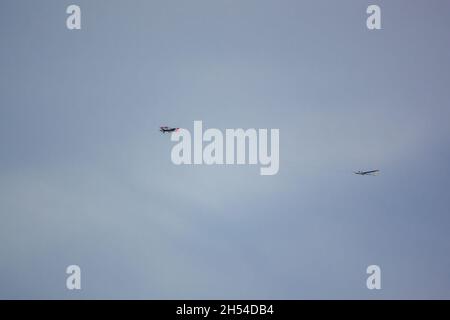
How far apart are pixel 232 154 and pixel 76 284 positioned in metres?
4.97

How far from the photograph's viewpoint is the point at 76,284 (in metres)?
11.8
